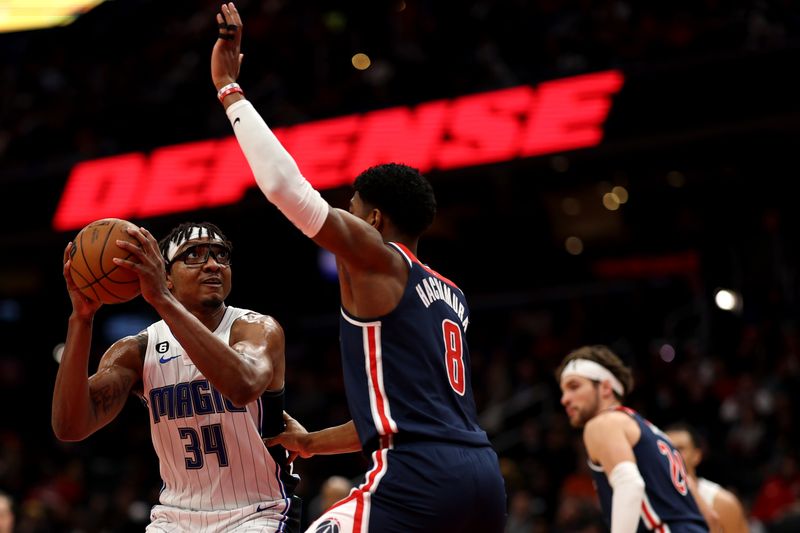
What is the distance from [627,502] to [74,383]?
2.85m

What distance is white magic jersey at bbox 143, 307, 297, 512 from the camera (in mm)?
4500

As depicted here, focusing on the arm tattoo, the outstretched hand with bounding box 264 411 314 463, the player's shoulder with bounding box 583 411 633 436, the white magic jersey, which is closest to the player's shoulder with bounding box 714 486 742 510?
the player's shoulder with bounding box 583 411 633 436

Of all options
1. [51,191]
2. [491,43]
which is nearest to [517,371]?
[491,43]

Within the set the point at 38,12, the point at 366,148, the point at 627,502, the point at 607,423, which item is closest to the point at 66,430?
the point at 627,502

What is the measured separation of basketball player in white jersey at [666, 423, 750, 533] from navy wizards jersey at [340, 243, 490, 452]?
361 cm

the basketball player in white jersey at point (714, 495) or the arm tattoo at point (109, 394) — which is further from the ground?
the arm tattoo at point (109, 394)

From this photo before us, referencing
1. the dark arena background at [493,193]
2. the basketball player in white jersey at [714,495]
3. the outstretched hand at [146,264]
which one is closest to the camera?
the outstretched hand at [146,264]

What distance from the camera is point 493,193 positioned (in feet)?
52.9

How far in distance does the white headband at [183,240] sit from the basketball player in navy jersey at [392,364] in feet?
2.91

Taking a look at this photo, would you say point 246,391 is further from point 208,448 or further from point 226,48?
point 226,48

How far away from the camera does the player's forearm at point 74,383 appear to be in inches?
171

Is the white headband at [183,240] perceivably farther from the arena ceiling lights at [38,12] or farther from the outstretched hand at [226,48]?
the arena ceiling lights at [38,12]

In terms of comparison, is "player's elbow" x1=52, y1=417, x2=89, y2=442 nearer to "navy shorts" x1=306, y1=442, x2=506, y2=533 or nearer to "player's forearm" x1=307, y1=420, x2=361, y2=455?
"player's forearm" x1=307, y1=420, x2=361, y2=455

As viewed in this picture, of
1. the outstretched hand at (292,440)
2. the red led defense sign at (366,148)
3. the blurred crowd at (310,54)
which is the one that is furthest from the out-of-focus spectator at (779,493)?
the outstretched hand at (292,440)
